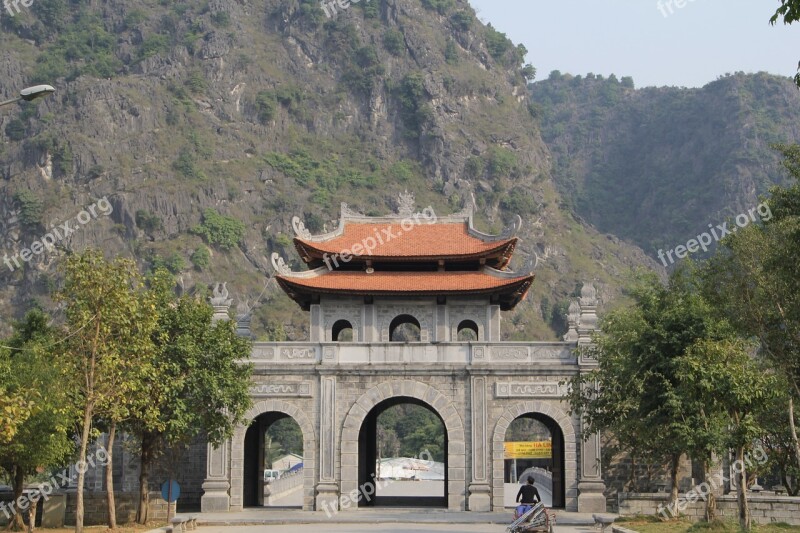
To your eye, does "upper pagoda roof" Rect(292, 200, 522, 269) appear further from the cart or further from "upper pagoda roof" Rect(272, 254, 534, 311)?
the cart

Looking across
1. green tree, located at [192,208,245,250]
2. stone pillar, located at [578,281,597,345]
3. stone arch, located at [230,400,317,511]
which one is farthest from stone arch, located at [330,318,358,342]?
green tree, located at [192,208,245,250]

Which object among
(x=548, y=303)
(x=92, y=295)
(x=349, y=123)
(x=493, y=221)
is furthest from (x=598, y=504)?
(x=349, y=123)

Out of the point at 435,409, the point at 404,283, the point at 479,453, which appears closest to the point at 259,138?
the point at 404,283

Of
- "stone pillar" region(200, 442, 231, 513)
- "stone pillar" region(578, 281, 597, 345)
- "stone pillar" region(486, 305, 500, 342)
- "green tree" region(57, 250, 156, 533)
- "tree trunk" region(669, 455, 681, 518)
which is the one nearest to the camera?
"green tree" region(57, 250, 156, 533)

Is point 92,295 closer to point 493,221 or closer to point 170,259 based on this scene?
point 170,259

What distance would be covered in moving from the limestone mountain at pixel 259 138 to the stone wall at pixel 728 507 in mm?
79777

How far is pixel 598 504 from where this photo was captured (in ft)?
135

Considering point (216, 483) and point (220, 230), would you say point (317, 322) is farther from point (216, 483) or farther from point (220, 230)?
point (220, 230)

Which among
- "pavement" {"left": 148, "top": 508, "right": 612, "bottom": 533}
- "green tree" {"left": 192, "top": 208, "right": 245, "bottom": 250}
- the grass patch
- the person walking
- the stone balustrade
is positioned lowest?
"pavement" {"left": 148, "top": 508, "right": 612, "bottom": 533}

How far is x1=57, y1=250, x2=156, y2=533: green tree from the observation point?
29672mm

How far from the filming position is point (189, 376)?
36.4 meters

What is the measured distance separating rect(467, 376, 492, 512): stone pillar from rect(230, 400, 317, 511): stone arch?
6.10 m

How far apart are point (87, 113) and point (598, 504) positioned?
107240mm

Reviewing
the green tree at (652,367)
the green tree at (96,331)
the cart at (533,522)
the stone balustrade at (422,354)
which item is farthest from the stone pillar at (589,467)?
the green tree at (96,331)
